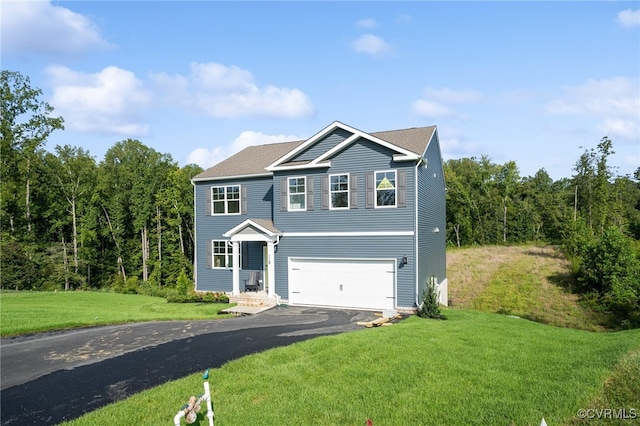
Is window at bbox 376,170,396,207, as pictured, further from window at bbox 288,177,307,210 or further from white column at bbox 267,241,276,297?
white column at bbox 267,241,276,297

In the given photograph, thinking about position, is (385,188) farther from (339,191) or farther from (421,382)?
(421,382)

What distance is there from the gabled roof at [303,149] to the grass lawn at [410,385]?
27.6ft

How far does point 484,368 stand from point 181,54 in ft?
52.0

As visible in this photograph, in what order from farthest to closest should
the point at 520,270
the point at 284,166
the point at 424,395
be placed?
the point at 520,270
the point at 284,166
the point at 424,395

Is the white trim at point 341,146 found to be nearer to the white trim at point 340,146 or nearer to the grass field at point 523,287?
the white trim at point 340,146

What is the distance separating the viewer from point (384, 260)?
15.5 m

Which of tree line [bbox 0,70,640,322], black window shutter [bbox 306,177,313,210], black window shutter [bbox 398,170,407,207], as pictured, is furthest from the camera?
tree line [bbox 0,70,640,322]

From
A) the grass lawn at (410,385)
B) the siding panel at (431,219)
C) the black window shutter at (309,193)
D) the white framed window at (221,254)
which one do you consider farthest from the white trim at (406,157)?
the white framed window at (221,254)

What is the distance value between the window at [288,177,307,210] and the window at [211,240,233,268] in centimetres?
458

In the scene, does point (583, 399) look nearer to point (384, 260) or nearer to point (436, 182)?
point (384, 260)

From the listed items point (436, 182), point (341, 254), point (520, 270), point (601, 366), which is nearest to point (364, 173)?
point (341, 254)

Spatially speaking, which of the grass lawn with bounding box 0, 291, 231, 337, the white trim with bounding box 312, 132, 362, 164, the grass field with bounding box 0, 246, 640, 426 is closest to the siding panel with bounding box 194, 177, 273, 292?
the grass lawn with bounding box 0, 291, 231, 337

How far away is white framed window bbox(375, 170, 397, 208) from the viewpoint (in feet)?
50.9
